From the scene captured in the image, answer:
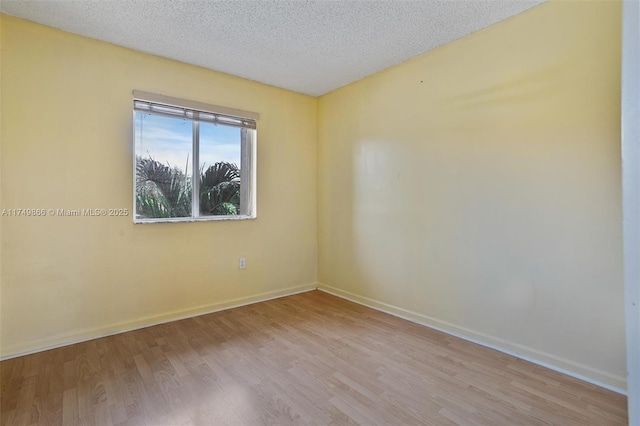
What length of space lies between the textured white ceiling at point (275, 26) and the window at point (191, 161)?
1.64 ft

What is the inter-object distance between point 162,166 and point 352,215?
2.04m

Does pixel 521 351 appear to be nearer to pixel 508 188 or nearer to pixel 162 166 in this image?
pixel 508 188

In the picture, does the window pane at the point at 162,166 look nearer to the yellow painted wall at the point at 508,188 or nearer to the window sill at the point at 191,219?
the window sill at the point at 191,219

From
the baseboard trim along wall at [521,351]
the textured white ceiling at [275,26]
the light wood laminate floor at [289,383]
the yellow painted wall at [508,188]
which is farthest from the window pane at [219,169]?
the baseboard trim along wall at [521,351]

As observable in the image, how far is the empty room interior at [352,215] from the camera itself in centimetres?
184

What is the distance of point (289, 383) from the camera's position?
193 centimetres

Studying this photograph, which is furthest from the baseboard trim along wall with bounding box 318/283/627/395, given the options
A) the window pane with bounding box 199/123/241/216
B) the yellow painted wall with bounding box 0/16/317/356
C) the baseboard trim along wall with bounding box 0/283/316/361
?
the window pane with bounding box 199/123/241/216

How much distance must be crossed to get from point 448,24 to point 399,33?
363mm

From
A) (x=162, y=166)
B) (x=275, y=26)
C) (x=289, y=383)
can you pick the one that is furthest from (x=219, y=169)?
(x=289, y=383)

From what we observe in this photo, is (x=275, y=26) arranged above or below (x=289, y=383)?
above

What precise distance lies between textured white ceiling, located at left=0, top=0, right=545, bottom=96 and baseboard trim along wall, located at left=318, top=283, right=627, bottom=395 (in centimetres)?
242

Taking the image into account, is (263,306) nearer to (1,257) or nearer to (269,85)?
(1,257)

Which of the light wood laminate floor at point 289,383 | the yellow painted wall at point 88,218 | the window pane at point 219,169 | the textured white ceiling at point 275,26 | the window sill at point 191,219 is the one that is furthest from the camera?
the window pane at point 219,169

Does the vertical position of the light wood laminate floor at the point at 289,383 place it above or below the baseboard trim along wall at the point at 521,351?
below
